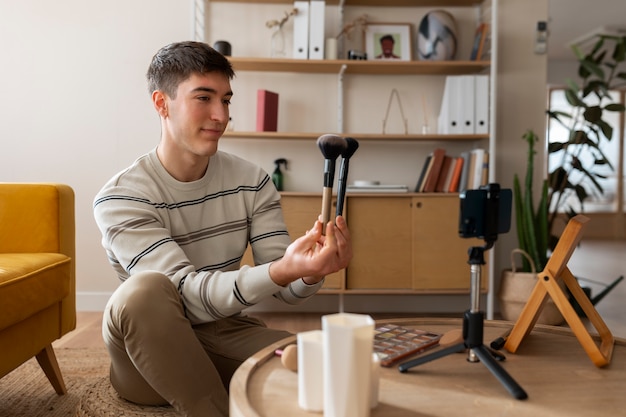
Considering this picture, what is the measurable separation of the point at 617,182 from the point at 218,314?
28.3 ft

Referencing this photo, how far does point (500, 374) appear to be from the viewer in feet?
3.19

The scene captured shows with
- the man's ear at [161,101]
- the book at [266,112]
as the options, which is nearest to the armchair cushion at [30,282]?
the man's ear at [161,101]

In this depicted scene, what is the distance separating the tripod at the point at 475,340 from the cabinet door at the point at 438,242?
2.21 m

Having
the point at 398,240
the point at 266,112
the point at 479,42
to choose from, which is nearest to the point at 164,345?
the point at 398,240

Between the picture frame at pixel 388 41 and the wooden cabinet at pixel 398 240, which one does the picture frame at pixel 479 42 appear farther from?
the wooden cabinet at pixel 398 240

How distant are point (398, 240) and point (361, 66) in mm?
970

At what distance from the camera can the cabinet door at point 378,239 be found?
3.29 metres

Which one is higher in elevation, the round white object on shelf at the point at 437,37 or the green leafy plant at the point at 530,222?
the round white object on shelf at the point at 437,37

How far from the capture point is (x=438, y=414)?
859 mm

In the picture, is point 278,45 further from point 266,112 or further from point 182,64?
point 182,64

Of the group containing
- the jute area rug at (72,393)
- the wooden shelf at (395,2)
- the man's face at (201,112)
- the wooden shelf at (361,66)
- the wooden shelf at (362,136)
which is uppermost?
the wooden shelf at (395,2)

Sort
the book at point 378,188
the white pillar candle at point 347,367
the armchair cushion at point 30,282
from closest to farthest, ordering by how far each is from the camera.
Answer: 1. the white pillar candle at point 347,367
2. the armchair cushion at point 30,282
3. the book at point 378,188

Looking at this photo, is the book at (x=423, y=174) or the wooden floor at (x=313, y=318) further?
the book at (x=423, y=174)

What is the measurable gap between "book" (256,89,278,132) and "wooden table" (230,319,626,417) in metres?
2.34
